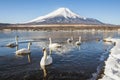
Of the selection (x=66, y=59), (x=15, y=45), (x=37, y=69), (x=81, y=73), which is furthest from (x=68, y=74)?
(x=15, y=45)

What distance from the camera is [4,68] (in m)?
17.8

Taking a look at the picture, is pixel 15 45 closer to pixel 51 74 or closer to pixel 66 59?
pixel 66 59

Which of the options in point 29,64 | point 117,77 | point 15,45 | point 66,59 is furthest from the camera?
point 15,45

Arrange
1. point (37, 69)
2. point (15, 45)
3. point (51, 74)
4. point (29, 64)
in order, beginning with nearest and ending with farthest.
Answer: point (51, 74) → point (37, 69) → point (29, 64) → point (15, 45)

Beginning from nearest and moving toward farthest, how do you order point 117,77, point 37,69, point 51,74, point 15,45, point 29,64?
1. point 117,77
2. point 51,74
3. point 37,69
4. point 29,64
5. point 15,45

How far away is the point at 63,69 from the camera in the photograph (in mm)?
17516

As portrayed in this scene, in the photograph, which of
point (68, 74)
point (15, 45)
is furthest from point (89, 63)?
point (15, 45)

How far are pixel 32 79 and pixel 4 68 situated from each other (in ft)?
12.0

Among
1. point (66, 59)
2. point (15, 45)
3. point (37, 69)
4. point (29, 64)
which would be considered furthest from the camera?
point (15, 45)

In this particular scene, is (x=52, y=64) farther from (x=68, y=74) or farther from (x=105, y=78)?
(x=105, y=78)

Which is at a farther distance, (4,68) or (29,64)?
(29,64)

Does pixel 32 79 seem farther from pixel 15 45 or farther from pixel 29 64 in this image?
pixel 15 45

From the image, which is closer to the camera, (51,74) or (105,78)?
(105,78)

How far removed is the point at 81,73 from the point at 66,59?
5.22 metres
